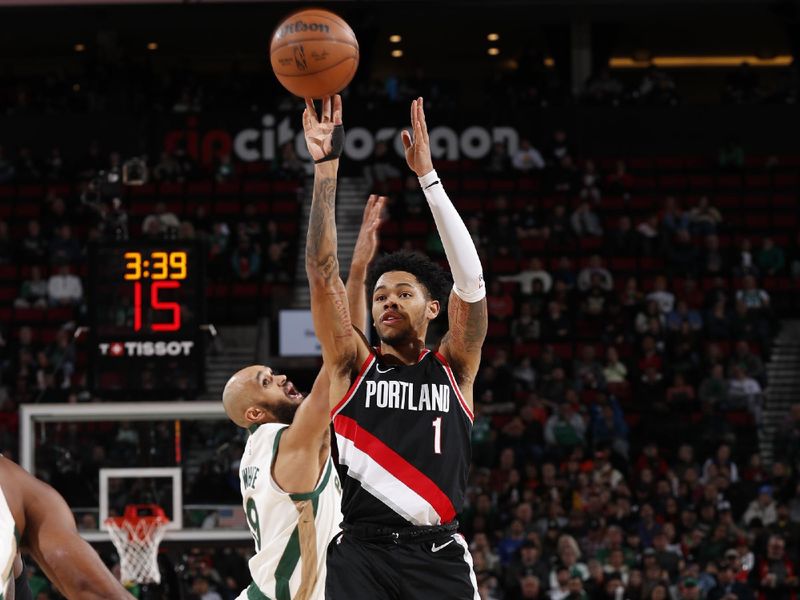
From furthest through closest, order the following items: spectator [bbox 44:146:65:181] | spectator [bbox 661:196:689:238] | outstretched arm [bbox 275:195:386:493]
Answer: spectator [bbox 44:146:65:181] → spectator [bbox 661:196:689:238] → outstretched arm [bbox 275:195:386:493]

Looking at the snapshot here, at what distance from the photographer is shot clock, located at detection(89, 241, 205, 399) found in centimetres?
1311

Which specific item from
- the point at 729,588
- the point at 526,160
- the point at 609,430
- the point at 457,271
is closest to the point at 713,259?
the point at 526,160

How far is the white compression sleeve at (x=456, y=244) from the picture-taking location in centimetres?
588

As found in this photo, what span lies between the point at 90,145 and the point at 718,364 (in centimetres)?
1158

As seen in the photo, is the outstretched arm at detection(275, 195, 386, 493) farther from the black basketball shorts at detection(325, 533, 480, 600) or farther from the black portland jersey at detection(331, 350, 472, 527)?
the black basketball shorts at detection(325, 533, 480, 600)

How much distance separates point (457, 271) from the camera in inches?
235

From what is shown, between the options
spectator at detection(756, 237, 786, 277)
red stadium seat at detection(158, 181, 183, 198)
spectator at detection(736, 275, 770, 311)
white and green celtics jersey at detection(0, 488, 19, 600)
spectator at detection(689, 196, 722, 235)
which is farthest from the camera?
red stadium seat at detection(158, 181, 183, 198)

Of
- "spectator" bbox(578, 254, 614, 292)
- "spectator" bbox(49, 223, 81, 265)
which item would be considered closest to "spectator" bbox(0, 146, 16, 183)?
"spectator" bbox(49, 223, 81, 265)

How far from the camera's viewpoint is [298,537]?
668 cm

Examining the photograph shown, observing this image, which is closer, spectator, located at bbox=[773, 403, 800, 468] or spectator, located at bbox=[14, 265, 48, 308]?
spectator, located at bbox=[773, 403, 800, 468]

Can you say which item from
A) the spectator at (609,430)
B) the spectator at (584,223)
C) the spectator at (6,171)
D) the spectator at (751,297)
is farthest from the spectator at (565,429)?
the spectator at (6,171)

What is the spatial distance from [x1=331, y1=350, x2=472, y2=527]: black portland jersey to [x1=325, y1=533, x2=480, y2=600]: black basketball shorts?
10cm

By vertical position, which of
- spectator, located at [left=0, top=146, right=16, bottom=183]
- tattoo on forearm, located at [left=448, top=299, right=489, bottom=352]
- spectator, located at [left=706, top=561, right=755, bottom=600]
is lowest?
spectator, located at [left=706, top=561, right=755, bottom=600]

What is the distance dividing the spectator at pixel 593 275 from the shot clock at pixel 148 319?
10.1 metres
